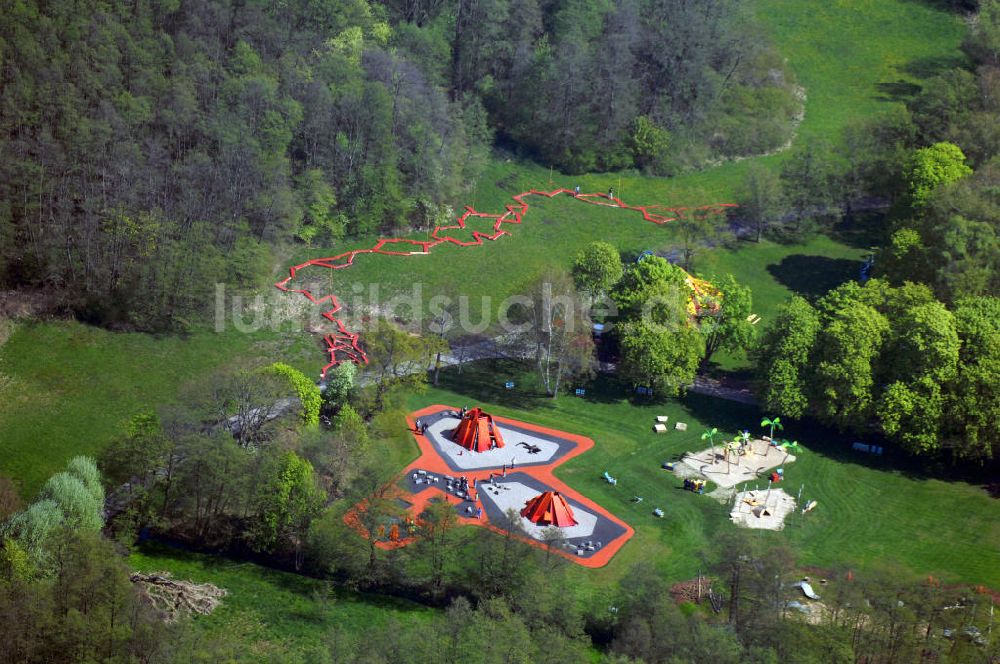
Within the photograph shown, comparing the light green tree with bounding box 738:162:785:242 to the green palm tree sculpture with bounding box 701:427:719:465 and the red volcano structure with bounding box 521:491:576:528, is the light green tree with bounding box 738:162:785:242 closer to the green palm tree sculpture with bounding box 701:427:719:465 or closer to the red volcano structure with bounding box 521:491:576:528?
the green palm tree sculpture with bounding box 701:427:719:465

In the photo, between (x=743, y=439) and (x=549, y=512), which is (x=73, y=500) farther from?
A: (x=743, y=439)

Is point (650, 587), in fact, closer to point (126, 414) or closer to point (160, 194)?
point (126, 414)

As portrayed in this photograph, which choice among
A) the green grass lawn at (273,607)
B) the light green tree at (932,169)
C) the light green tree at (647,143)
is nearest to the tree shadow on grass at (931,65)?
the light green tree at (932,169)

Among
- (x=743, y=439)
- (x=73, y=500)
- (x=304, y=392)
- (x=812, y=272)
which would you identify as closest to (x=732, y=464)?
(x=743, y=439)

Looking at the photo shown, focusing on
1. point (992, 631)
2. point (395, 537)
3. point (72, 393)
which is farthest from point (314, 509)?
point (992, 631)

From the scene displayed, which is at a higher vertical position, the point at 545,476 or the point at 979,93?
the point at 979,93

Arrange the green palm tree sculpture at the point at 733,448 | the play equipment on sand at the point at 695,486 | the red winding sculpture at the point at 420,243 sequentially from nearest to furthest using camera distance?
the play equipment on sand at the point at 695,486
the green palm tree sculpture at the point at 733,448
the red winding sculpture at the point at 420,243

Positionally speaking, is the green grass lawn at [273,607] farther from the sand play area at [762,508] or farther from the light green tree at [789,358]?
the light green tree at [789,358]
